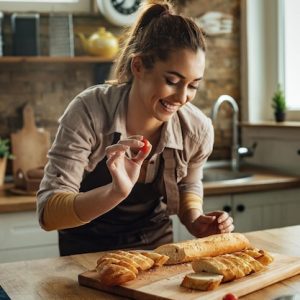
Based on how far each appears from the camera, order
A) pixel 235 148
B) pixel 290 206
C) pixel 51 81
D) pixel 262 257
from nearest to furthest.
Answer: pixel 262 257, pixel 290 206, pixel 51 81, pixel 235 148

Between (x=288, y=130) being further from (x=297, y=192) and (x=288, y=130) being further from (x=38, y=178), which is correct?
(x=38, y=178)

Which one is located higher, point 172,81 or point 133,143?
point 172,81

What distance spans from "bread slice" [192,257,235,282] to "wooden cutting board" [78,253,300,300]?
0.06ft

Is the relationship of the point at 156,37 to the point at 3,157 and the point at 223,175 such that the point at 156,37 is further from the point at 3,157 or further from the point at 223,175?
the point at 223,175

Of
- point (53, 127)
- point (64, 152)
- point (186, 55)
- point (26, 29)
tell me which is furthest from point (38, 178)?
point (186, 55)

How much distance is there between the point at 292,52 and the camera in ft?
12.2

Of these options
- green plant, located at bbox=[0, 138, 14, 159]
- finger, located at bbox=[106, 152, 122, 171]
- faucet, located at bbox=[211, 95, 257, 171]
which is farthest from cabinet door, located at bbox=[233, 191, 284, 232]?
finger, located at bbox=[106, 152, 122, 171]

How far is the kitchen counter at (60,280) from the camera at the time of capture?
56.2 inches

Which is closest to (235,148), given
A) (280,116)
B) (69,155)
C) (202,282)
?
(280,116)

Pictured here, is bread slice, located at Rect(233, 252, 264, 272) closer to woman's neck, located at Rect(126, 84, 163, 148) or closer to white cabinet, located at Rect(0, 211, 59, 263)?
woman's neck, located at Rect(126, 84, 163, 148)

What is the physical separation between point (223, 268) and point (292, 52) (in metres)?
2.52

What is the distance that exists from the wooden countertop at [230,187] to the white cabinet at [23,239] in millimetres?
45

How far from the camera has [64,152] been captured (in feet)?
5.97

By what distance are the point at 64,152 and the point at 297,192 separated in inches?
69.3
